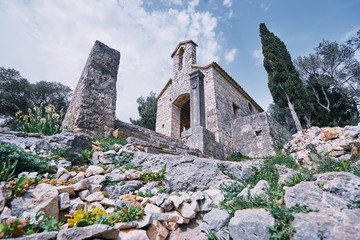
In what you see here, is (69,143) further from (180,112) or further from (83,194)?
(180,112)

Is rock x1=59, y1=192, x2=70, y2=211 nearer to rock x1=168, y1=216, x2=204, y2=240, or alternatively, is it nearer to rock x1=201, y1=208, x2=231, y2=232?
rock x1=168, y1=216, x2=204, y2=240

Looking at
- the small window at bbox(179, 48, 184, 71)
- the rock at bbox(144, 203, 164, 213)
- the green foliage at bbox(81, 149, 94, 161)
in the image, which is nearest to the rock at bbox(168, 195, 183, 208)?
the rock at bbox(144, 203, 164, 213)

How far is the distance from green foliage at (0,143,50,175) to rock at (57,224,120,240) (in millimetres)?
1397

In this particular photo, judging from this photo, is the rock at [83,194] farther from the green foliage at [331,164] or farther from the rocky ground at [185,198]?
the green foliage at [331,164]

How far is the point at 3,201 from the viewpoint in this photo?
65.5 inches

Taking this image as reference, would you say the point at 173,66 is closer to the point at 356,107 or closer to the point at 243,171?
the point at 243,171

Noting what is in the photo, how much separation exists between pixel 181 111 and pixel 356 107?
1812 cm

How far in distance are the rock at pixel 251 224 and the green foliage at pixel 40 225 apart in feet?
5.52

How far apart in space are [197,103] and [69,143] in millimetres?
4785

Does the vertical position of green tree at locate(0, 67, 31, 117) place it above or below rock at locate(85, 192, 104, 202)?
above

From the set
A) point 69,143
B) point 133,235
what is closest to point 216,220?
point 133,235

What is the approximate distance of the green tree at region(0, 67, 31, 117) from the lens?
54.6 ft

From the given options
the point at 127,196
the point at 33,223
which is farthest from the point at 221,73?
the point at 33,223

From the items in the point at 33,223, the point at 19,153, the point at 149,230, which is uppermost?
the point at 19,153
